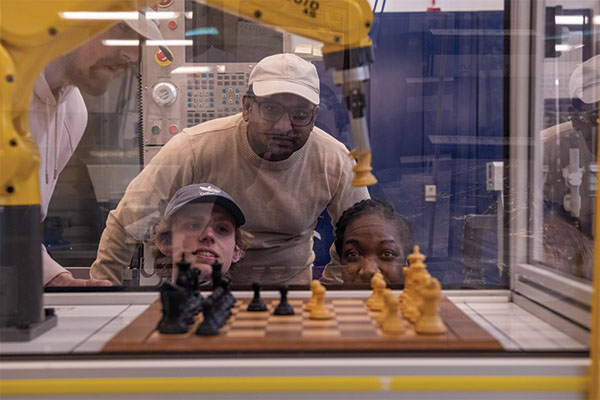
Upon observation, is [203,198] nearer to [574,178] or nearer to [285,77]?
[285,77]

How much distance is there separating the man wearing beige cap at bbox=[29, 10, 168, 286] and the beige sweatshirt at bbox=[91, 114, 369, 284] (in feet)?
0.71

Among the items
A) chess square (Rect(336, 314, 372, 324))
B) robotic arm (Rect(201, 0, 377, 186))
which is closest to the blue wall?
robotic arm (Rect(201, 0, 377, 186))

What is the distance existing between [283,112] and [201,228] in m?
0.44

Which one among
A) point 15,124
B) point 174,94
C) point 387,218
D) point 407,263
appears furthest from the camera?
point 174,94

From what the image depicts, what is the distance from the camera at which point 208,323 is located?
1.15 m

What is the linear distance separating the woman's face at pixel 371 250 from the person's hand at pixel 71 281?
2.32 ft

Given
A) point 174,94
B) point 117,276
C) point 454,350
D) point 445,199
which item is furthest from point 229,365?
point 174,94

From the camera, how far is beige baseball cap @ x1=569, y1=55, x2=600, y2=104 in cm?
133

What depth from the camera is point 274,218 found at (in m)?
1.82

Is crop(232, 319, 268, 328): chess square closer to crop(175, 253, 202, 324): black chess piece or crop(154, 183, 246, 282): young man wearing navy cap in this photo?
crop(175, 253, 202, 324): black chess piece

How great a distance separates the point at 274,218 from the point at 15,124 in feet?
2.77

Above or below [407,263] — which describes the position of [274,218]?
above

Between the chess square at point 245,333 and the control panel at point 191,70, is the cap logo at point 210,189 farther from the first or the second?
the chess square at point 245,333

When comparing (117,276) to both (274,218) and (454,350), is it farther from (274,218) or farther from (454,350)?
(454,350)
